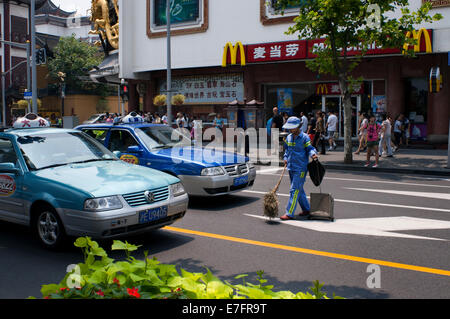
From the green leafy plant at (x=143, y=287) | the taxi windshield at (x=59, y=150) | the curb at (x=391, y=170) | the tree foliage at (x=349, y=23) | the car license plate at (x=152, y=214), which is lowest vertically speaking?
the curb at (x=391, y=170)

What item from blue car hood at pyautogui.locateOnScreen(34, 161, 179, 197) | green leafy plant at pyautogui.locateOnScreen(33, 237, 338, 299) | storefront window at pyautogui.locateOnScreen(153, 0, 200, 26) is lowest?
green leafy plant at pyautogui.locateOnScreen(33, 237, 338, 299)

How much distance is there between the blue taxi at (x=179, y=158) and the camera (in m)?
8.55

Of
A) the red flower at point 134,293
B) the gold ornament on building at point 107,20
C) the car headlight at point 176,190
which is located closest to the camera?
the red flower at point 134,293

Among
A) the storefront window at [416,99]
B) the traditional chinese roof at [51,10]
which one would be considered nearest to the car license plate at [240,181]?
the storefront window at [416,99]

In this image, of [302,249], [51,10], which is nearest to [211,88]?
[302,249]

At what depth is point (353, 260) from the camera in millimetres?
5500

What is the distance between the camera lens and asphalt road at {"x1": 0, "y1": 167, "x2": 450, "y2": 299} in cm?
476

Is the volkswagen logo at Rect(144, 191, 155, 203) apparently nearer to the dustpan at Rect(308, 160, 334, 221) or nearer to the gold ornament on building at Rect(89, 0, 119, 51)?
the dustpan at Rect(308, 160, 334, 221)

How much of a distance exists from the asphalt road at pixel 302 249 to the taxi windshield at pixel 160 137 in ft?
4.28

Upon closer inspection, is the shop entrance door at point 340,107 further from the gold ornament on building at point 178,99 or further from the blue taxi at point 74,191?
the blue taxi at point 74,191

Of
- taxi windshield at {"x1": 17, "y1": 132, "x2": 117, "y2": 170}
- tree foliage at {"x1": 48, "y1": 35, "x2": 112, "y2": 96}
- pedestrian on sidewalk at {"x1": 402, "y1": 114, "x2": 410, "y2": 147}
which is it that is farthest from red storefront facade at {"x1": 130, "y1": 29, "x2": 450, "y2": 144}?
tree foliage at {"x1": 48, "y1": 35, "x2": 112, "y2": 96}

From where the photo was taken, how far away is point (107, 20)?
3797 centimetres

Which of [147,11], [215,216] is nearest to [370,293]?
[215,216]

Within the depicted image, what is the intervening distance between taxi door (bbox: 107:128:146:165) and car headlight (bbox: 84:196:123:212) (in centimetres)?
335
